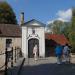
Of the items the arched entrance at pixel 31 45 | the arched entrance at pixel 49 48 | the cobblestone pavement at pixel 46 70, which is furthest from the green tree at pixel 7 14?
the cobblestone pavement at pixel 46 70

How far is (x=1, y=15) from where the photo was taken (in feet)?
197

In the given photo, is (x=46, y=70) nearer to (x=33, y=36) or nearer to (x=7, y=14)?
(x=33, y=36)

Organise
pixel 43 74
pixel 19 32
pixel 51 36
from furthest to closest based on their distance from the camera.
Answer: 1. pixel 51 36
2. pixel 19 32
3. pixel 43 74

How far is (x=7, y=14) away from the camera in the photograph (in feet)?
202

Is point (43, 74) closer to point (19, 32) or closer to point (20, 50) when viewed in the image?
point (20, 50)

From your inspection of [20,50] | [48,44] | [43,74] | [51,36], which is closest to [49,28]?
[51,36]

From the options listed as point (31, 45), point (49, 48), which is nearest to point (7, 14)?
point (49, 48)

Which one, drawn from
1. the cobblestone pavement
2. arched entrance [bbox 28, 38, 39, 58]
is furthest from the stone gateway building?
the cobblestone pavement

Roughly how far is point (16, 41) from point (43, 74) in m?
24.9

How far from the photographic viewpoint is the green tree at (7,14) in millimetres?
60537

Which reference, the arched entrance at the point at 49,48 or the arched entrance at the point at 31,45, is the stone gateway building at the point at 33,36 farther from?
the arched entrance at the point at 49,48

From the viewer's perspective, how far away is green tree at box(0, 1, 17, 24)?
2383 inches

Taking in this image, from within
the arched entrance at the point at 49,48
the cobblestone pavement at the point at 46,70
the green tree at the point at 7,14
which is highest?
the green tree at the point at 7,14

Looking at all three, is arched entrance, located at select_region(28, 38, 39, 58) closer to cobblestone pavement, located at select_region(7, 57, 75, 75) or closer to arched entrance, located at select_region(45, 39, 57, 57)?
arched entrance, located at select_region(45, 39, 57, 57)
